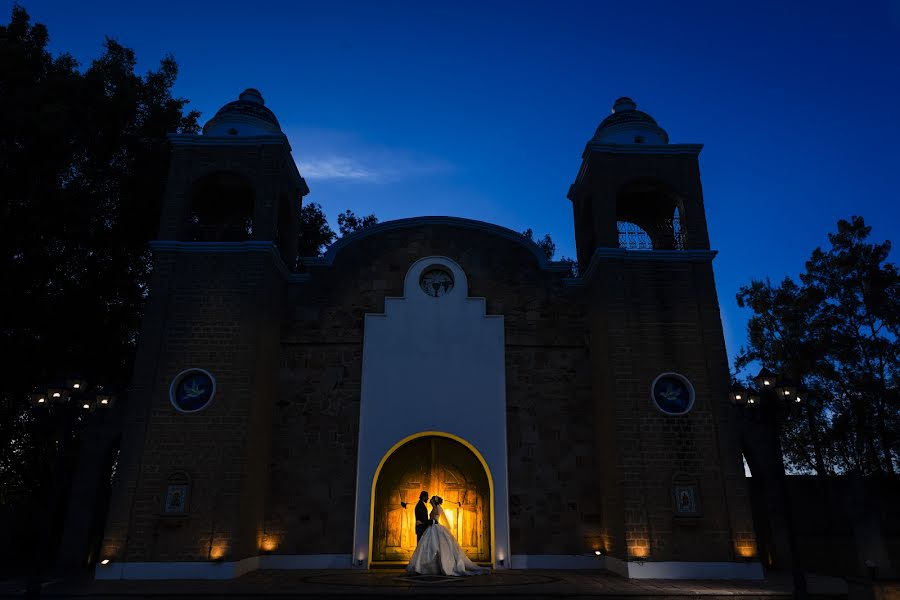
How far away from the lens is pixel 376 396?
43.3ft

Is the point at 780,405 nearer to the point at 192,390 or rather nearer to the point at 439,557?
the point at 439,557

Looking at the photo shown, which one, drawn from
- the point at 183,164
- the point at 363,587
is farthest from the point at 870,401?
the point at 183,164

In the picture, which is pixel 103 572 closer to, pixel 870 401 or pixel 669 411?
Answer: pixel 669 411

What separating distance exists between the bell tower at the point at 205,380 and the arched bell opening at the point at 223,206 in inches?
22.8

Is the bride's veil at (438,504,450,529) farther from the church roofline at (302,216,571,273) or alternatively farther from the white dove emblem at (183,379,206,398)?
the church roofline at (302,216,571,273)

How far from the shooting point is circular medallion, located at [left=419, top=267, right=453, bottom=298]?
1416 cm

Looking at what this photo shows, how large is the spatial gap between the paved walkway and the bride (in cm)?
37

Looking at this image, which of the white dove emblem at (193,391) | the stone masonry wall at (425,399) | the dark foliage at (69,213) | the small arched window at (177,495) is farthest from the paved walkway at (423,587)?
the dark foliage at (69,213)

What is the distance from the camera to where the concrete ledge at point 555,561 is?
12.2m

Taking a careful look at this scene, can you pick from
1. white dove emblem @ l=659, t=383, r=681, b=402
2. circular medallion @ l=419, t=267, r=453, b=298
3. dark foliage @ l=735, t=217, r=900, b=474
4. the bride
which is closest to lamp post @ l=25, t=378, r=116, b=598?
the bride

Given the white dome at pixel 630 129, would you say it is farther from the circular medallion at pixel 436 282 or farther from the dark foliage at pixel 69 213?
the dark foliage at pixel 69 213

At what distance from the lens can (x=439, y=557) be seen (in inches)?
447

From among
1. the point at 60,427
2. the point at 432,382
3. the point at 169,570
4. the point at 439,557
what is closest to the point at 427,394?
the point at 432,382

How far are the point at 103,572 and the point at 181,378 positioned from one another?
3615 millimetres
